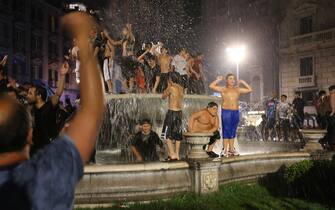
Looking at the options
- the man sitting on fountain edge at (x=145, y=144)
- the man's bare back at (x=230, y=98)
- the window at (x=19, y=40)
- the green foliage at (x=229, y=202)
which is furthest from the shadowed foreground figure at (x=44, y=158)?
the window at (x=19, y=40)

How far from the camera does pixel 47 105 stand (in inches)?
219

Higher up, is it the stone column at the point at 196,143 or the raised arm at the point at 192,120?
the raised arm at the point at 192,120

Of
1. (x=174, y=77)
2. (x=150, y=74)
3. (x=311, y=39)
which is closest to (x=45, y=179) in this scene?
(x=174, y=77)

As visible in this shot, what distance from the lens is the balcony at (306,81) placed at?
111ft

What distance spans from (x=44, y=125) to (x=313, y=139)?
19.2 feet

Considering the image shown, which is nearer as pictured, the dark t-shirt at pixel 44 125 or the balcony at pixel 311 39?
the dark t-shirt at pixel 44 125

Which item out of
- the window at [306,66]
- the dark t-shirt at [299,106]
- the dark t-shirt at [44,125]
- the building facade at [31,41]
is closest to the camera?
the dark t-shirt at [44,125]

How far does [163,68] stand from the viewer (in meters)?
11.6

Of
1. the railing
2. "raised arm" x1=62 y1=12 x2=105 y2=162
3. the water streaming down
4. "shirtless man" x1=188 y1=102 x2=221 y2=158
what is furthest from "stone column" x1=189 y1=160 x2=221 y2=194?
the railing

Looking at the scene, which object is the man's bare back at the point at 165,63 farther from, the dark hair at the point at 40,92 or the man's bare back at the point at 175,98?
the dark hair at the point at 40,92

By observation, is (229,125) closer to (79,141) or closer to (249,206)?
(249,206)

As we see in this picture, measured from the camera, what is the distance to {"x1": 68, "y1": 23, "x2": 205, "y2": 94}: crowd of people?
12023 millimetres

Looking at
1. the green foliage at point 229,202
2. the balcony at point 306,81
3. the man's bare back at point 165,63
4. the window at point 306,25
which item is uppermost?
the window at point 306,25

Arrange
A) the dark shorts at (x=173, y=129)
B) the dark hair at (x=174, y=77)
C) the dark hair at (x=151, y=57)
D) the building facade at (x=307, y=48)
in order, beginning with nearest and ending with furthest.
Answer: the dark shorts at (x=173, y=129)
the dark hair at (x=174, y=77)
the dark hair at (x=151, y=57)
the building facade at (x=307, y=48)
